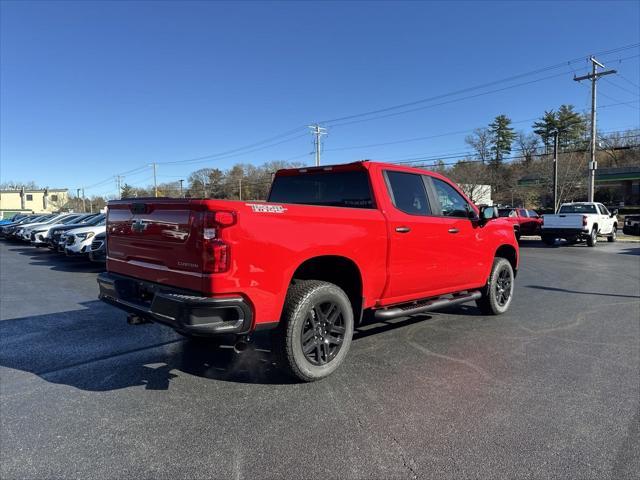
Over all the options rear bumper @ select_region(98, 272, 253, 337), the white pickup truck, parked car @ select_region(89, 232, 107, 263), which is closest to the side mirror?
rear bumper @ select_region(98, 272, 253, 337)

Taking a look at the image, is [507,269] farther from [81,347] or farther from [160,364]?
[81,347]

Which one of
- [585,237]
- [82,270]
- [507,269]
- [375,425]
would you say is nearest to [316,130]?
[585,237]

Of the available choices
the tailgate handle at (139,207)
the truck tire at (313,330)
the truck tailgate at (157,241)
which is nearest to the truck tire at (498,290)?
the truck tire at (313,330)

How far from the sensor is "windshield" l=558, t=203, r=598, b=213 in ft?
68.2

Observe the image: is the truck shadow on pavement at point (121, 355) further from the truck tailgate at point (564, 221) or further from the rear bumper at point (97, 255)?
the truck tailgate at point (564, 221)

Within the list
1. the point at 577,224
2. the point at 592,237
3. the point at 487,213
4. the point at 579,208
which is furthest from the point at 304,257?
the point at 579,208

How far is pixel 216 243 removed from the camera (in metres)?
3.22

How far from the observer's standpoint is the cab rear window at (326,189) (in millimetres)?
4773

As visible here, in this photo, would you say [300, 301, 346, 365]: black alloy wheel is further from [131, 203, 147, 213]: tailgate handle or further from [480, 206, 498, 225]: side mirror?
[480, 206, 498, 225]: side mirror

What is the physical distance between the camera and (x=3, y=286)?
9.40m

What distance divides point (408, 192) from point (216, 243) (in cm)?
261

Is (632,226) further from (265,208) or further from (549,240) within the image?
(265,208)

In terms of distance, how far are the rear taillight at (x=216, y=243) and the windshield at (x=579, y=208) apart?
22.0 metres

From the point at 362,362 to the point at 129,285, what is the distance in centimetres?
241
